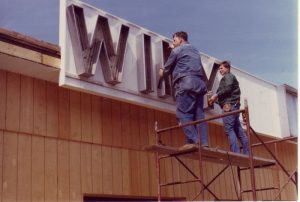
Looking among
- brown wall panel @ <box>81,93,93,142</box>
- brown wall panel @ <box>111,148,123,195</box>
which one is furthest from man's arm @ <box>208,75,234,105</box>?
brown wall panel @ <box>81,93,93,142</box>

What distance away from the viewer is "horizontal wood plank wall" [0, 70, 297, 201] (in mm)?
7980

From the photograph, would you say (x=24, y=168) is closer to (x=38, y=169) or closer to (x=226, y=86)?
(x=38, y=169)

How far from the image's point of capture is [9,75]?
828 centimetres

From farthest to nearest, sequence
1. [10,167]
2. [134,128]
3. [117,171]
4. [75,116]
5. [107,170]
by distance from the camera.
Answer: [134,128]
[117,171]
[107,170]
[75,116]
[10,167]

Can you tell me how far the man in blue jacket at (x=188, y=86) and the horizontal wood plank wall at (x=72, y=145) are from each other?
1.57 m

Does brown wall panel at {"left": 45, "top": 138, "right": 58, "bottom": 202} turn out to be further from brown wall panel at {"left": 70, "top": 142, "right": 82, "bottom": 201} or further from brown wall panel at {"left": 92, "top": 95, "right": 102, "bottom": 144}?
brown wall panel at {"left": 92, "top": 95, "right": 102, "bottom": 144}

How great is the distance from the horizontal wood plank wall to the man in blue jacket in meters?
1.57

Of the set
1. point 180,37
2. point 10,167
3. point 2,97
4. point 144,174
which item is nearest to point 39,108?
point 2,97

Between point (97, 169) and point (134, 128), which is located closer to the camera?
point (97, 169)

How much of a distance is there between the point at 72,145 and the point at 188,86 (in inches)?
90.5

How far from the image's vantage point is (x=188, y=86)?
27.5ft

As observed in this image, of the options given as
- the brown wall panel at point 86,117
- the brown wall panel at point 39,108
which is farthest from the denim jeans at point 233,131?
the brown wall panel at point 39,108

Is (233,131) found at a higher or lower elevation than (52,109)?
lower

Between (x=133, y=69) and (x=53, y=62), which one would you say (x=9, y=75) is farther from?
(x=133, y=69)
